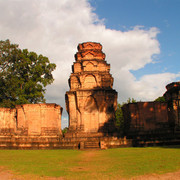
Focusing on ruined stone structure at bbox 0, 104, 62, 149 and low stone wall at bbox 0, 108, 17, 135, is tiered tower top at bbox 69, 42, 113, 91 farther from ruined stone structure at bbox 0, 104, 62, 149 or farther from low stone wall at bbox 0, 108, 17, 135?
low stone wall at bbox 0, 108, 17, 135

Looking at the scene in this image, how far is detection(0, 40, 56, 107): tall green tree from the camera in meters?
30.6

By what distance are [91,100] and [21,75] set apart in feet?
51.0

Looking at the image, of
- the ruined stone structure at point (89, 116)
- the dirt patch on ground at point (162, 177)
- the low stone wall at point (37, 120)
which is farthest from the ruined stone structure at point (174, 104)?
the dirt patch on ground at point (162, 177)

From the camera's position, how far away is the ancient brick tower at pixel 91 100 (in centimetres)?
2241

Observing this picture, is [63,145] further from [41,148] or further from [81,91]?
[81,91]

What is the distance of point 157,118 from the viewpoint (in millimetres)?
21125

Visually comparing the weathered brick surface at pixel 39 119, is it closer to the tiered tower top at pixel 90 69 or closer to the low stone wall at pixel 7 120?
the low stone wall at pixel 7 120

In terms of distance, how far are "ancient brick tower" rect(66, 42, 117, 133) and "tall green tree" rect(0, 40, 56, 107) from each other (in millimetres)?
9518

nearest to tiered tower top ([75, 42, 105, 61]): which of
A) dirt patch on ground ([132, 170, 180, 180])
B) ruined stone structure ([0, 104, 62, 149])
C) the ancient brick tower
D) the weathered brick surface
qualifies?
the ancient brick tower

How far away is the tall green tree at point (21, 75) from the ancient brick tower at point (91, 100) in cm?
952

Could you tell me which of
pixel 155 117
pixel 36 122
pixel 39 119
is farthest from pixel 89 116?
pixel 155 117

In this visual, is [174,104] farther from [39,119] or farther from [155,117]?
[39,119]

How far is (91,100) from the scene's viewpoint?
2286 centimetres

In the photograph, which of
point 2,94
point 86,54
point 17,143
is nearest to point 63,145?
point 17,143
